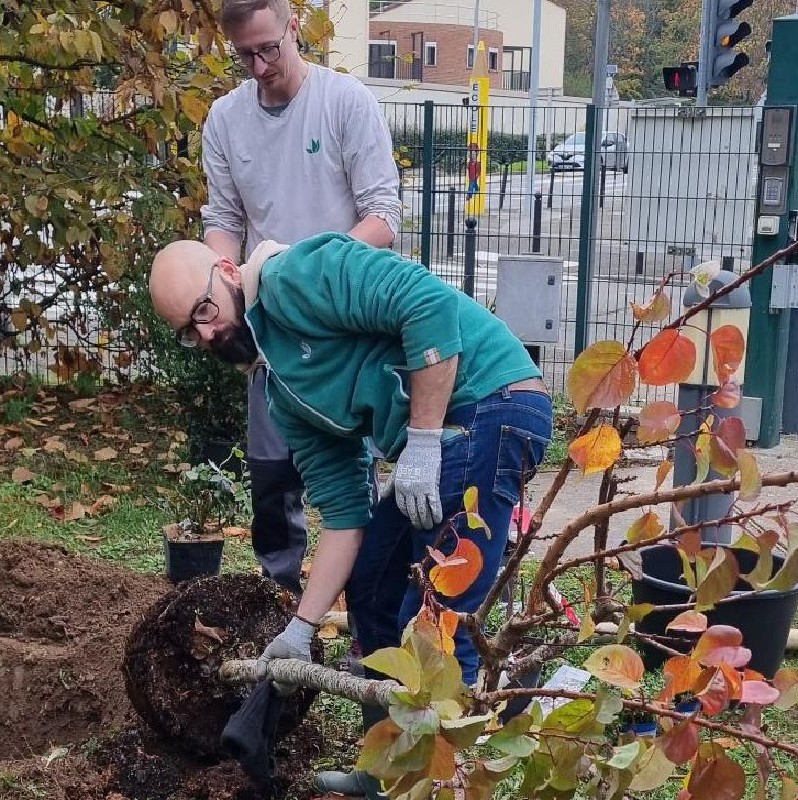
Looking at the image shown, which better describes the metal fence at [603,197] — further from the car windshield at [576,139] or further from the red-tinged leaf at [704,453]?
the red-tinged leaf at [704,453]

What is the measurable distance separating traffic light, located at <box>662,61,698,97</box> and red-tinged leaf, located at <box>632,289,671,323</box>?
9.83 metres

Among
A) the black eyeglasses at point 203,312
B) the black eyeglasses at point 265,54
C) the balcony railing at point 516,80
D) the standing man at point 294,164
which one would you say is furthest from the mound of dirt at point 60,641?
the balcony railing at point 516,80

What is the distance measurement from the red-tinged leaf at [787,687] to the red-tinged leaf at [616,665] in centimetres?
19

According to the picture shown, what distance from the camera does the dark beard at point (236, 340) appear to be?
265 centimetres

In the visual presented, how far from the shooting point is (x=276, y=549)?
439 cm

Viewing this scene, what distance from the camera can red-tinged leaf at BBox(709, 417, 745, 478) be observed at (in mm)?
1582

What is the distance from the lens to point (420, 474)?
258 centimetres

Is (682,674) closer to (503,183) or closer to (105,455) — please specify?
(105,455)

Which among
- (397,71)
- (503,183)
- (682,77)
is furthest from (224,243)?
(397,71)

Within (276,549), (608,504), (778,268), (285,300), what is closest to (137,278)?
(276,549)

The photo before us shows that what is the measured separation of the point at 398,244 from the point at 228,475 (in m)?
4.71

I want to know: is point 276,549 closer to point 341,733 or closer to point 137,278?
point 341,733

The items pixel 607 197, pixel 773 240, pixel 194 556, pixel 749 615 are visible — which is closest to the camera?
pixel 749 615

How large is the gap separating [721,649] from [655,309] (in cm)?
57
